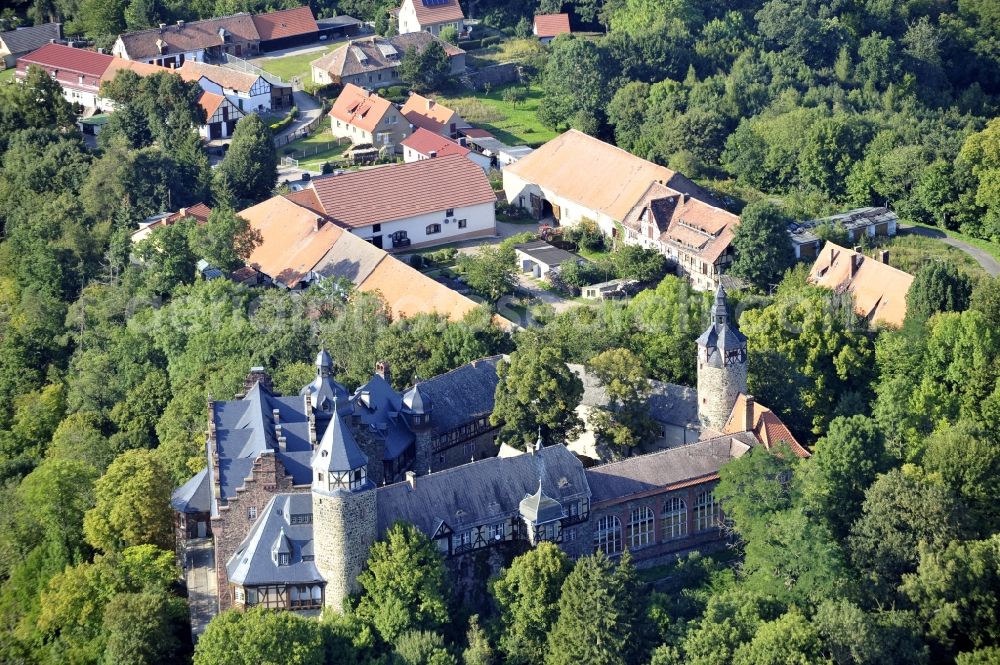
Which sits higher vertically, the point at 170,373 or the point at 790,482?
the point at 790,482

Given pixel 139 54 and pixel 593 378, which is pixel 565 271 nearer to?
pixel 593 378

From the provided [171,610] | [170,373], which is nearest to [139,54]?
[170,373]

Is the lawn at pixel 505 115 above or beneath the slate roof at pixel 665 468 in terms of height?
beneath

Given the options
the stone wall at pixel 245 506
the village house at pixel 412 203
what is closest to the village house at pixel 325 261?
the village house at pixel 412 203

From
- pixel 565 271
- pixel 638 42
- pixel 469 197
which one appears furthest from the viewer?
pixel 638 42

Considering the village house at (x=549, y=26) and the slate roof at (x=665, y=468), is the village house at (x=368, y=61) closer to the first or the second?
the village house at (x=549, y=26)

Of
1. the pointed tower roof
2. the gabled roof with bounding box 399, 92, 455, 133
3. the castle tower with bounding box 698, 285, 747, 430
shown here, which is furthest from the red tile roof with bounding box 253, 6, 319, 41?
the pointed tower roof

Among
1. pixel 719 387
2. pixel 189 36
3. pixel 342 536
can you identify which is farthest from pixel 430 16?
pixel 342 536
